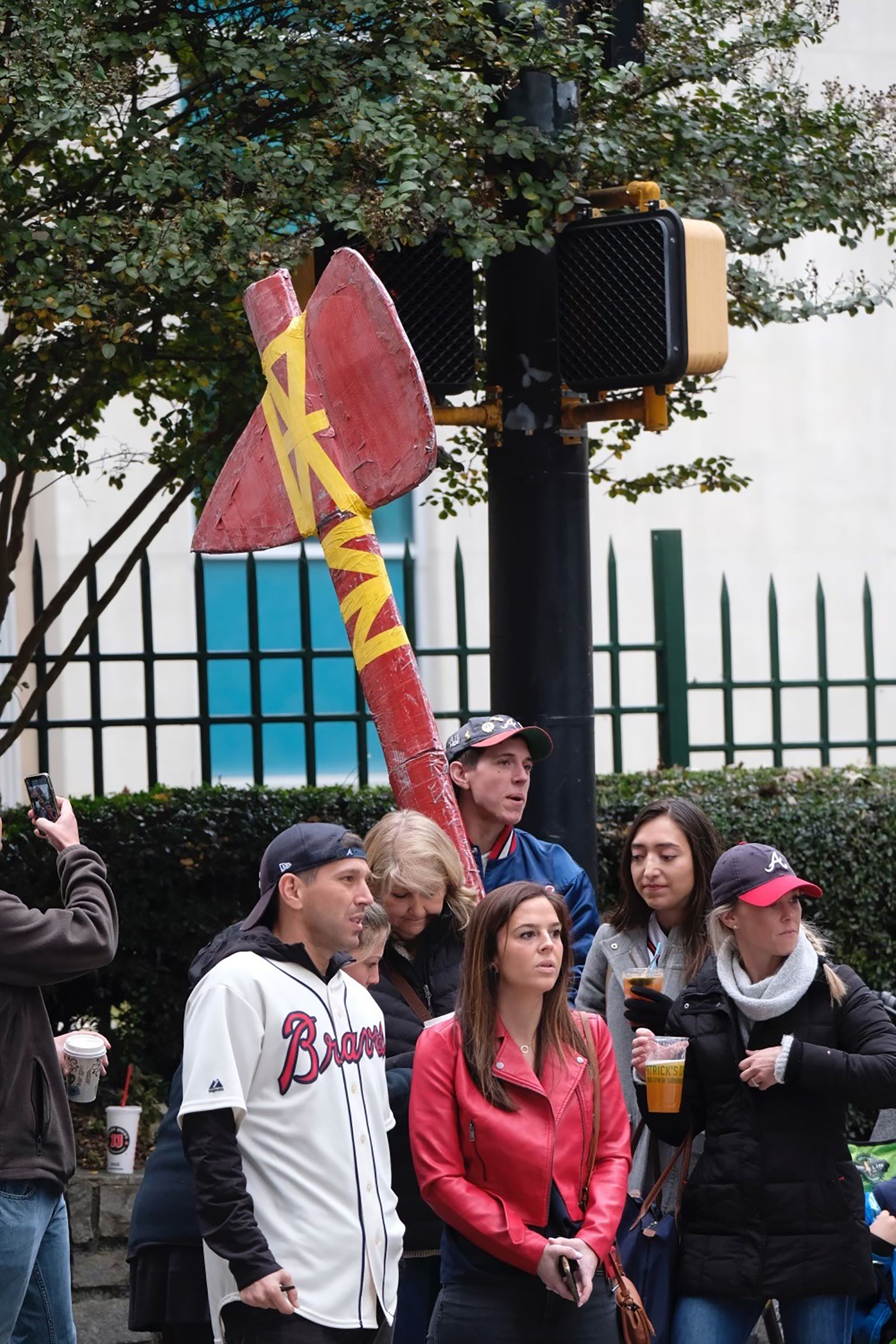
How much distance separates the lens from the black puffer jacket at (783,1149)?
433cm

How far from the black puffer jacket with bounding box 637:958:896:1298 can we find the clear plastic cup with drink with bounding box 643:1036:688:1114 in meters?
0.07

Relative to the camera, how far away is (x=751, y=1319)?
446cm

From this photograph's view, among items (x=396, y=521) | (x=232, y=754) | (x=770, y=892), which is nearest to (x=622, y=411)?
(x=770, y=892)

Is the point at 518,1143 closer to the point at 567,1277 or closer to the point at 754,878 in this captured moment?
the point at 567,1277

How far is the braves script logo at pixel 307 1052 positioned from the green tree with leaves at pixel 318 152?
2592 mm

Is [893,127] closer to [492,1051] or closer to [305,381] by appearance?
[305,381]

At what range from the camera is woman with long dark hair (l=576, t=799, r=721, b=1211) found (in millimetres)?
5066

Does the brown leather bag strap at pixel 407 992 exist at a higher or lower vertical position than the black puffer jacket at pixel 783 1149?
higher

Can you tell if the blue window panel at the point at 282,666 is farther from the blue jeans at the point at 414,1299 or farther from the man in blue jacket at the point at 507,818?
the blue jeans at the point at 414,1299

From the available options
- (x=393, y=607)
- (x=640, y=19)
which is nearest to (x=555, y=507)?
(x=393, y=607)

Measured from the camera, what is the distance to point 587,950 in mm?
5539

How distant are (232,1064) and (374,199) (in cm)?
295

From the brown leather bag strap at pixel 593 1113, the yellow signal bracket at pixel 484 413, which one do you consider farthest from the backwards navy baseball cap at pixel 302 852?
the yellow signal bracket at pixel 484 413

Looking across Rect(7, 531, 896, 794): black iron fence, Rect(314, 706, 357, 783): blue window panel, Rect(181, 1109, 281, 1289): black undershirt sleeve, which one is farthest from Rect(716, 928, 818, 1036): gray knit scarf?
Rect(314, 706, 357, 783): blue window panel
